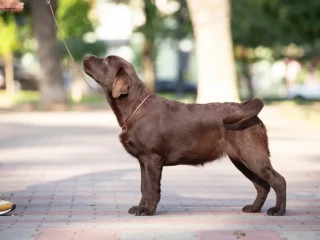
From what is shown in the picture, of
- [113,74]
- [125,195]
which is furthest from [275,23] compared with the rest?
[113,74]

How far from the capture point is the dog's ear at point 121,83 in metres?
8.11

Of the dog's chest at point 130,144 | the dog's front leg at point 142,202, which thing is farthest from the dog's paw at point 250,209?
the dog's chest at point 130,144

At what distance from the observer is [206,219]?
7.91 m

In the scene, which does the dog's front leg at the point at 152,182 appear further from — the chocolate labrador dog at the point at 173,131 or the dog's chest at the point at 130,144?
the dog's chest at the point at 130,144

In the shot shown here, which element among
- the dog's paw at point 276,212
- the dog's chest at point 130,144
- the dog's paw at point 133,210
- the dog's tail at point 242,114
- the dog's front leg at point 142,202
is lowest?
the dog's paw at point 276,212

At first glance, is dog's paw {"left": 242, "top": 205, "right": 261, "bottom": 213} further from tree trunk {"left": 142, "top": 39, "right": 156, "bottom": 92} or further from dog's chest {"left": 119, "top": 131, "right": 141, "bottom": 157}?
tree trunk {"left": 142, "top": 39, "right": 156, "bottom": 92}

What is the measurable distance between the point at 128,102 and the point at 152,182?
0.78m

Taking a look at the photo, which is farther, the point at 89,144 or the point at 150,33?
the point at 150,33

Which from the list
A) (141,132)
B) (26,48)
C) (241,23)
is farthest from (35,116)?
(26,48)

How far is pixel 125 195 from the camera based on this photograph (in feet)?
31.9

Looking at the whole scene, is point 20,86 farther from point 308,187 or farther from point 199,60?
point 308,187

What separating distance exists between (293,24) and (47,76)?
12062 mm

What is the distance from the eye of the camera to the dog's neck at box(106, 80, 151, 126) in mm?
8180

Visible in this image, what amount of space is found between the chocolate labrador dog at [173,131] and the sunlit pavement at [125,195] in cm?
42
